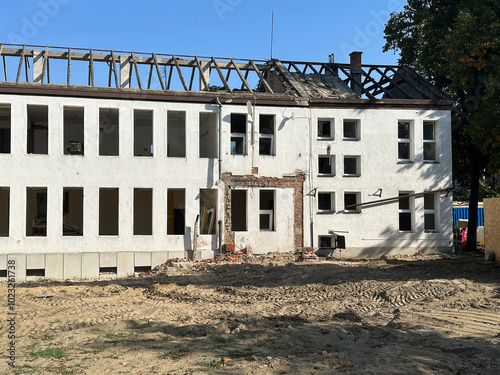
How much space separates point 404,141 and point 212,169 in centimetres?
921

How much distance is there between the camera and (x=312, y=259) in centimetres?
2206

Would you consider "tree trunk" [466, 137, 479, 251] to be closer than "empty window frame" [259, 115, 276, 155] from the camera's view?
No

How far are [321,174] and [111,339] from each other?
15.3 m

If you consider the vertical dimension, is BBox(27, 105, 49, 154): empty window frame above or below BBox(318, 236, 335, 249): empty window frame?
above

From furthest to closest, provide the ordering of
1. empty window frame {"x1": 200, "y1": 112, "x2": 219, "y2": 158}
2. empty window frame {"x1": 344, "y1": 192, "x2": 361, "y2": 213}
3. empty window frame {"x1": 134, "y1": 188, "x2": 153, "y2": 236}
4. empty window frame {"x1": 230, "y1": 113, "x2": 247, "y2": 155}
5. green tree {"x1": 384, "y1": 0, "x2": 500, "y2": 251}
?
empty window frame {"x1": 134, "y1": 188, "x2": 153, "y2": 236}, empty window frame {"x1": 344, "y1": 192, "x2": 361, "y2": 213}, empty window frame {"x1": 230, "y1": 113, "x2": 247, "y2": 155}, empty window frame {"x1": 200, "y1": 112, "x2": 219, "y2": 158}, green tree {"x1": 384, "y1": 0, "x2": 500, "y2": 251}

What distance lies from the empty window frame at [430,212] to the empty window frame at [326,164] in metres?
4.81

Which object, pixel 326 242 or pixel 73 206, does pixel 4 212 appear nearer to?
pixel 73 206

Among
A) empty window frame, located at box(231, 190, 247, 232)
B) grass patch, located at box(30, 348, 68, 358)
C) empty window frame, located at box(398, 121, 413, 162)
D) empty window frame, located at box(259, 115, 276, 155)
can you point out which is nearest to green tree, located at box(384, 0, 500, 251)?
empty window frame, located at box(398, 121, 413, 162)

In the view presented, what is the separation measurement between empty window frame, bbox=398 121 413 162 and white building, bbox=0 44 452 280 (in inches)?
3.6

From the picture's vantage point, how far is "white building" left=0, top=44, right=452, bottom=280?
20.4 meters

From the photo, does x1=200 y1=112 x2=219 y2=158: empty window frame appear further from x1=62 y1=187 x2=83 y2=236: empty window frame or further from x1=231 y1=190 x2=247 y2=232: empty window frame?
x1=62 y1=187 x2=83 y2=236: empty window frame

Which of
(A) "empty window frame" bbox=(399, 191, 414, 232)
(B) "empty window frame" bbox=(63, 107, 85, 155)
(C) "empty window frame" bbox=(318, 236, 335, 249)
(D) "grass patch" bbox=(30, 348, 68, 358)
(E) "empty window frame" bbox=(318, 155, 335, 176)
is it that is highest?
(B) "empty window frame" bbox=(63, 107, 85, 155)

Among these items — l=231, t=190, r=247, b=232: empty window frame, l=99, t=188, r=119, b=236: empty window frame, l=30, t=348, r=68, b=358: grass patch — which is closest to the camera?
l=30, t=348, r=68, b=358: grass patch

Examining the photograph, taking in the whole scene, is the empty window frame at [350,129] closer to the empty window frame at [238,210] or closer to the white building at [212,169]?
the white building at [212,169]
